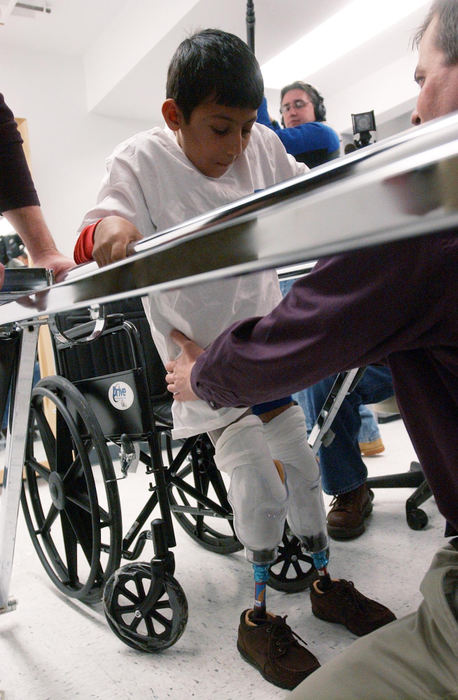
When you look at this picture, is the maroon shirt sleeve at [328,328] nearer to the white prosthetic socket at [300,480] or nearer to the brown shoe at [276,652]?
the white prosthetic socket at [300,480]

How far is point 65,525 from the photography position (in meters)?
1.59

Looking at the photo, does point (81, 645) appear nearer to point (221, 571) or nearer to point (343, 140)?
point (221, 571)

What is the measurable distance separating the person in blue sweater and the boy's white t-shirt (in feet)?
3.58

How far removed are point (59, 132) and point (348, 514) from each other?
3.50 metres

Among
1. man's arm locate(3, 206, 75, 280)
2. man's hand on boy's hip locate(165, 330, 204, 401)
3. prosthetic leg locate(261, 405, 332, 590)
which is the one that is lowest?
prosthetic leg locate(261, 405, 332, 590)

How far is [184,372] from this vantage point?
37.9 inches

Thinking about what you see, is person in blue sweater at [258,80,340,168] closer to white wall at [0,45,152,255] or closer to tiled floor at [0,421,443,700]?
tiled floor at [0,421,443,700]

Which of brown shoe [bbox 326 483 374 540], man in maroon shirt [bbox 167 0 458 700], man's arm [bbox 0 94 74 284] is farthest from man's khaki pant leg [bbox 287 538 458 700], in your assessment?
brown shoe [bbox 326 483 374 540]

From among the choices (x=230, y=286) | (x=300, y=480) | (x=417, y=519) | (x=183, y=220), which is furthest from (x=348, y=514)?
(x=183, y=220)

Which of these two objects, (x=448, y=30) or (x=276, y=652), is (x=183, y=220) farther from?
(x=276, y=652)

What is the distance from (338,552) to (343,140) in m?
4.68

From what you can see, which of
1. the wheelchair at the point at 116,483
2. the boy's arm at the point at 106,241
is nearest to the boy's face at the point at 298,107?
the wheelchair at the point at 116,483

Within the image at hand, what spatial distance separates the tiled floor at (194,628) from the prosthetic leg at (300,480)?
225 millimetres

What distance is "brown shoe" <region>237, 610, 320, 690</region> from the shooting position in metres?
1.12
